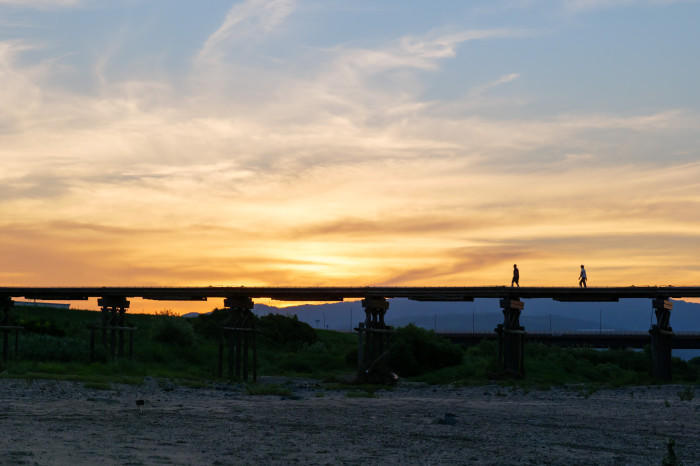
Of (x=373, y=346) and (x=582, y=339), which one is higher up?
(x=373, y=346)

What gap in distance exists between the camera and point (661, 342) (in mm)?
36750

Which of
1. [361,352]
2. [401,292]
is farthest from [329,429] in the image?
[401,292]

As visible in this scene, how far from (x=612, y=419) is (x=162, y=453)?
1180 cm

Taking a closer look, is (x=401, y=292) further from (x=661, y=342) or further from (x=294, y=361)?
(x=294, y=361)

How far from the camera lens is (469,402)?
25859 millimetres

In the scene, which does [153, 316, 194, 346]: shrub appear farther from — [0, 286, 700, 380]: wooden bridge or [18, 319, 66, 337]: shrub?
[0, 286, 700, 380]: wooden bridge

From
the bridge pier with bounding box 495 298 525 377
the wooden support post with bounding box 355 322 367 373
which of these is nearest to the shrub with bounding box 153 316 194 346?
the wooden support post with bounding box 355 322 367 373

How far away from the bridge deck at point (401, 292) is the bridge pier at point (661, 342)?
0.53m

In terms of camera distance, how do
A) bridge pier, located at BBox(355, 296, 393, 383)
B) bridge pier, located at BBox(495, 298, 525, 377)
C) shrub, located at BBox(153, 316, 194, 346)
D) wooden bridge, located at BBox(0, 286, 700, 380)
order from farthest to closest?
shrub, located at BBox(153, 316, 194, 346)
bridge pier, located at BBox(495, 298, 525, 377)
bridge pier, located at BBox(355, 296, 393, 383)
wooden bridge, located at BBox(0, 286, 700, 380)

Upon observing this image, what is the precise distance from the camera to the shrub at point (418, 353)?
47594 millimetres

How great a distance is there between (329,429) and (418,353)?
3223 cm

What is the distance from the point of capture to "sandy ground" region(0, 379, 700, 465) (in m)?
13.2

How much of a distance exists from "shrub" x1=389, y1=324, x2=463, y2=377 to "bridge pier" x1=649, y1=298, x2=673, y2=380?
1448 cm

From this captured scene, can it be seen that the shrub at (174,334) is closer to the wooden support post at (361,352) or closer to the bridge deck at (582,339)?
the wooden support post at (361,352)
